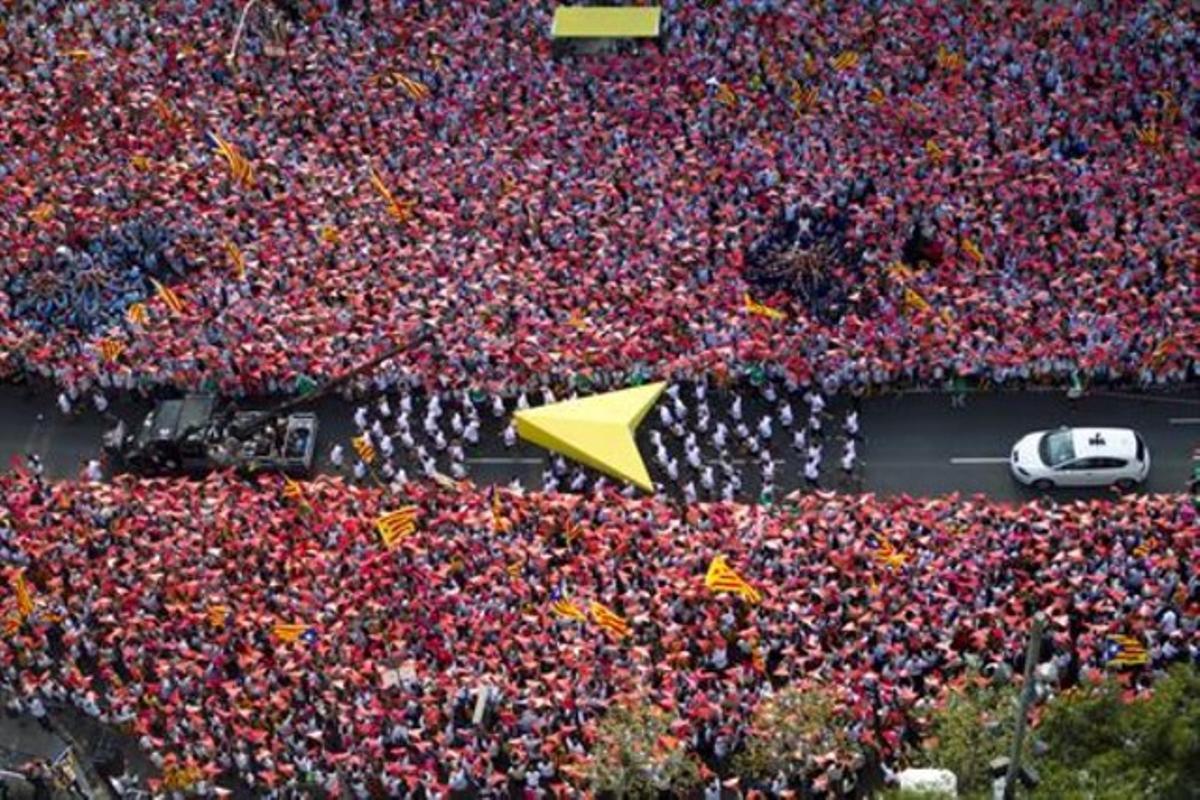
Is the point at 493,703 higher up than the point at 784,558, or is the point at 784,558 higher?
the point at 784,558

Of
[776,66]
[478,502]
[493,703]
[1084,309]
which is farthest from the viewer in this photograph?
[776,66]

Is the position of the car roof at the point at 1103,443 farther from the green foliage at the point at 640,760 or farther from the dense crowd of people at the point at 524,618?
the green foliage at the point at 640,760

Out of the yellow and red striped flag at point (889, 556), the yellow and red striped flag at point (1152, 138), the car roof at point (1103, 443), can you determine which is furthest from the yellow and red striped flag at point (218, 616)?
the yellow and red striped flag at point (1152, 138)

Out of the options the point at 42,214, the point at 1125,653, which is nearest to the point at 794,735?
the point at 1125,653

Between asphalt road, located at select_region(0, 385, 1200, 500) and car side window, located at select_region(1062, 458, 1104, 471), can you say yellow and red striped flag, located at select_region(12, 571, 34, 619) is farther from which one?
car side window, located at select_region(1062, 458, 1104, 471)

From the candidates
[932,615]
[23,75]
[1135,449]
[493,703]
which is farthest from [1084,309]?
[23,75]

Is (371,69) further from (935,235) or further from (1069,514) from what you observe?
(1069,514)
